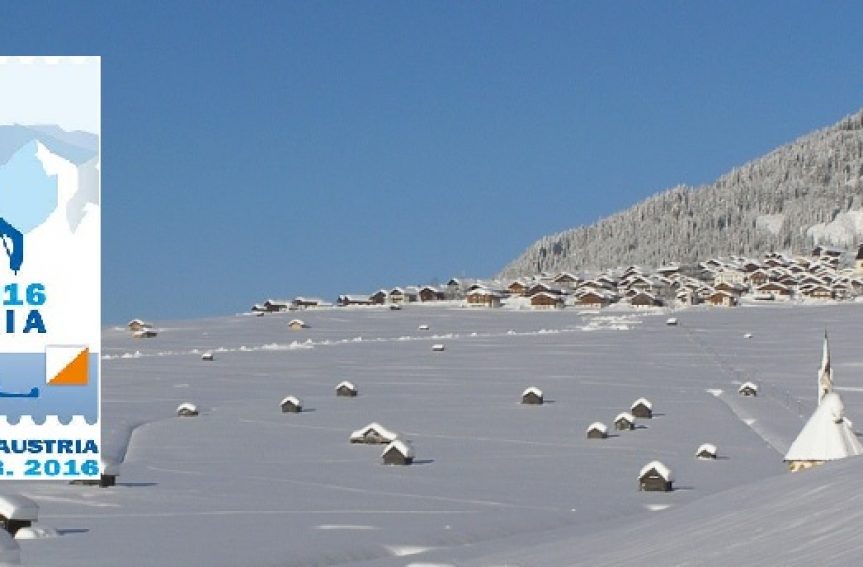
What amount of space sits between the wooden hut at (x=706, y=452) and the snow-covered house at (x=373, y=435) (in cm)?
879

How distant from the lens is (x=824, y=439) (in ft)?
97.7

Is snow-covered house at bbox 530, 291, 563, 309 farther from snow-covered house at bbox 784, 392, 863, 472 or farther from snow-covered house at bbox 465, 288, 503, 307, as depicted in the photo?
snow-covered house at bbox 784, 392, 863, 472

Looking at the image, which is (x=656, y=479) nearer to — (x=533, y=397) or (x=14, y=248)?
(x=533, y=397)

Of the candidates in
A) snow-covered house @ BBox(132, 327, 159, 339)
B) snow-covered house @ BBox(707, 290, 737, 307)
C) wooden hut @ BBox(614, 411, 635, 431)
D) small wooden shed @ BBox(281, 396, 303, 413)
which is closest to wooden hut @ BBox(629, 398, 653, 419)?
wooden hut @ BBox(614, 411, 635, 431)

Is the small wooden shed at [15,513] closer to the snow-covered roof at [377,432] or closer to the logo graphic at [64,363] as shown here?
the logo graphic at [64,363]

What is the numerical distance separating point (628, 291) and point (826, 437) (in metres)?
116

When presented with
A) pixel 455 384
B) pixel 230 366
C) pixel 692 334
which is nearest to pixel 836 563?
pixel 455 384

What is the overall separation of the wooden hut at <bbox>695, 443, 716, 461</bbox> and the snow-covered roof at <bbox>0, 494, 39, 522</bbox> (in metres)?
20.5

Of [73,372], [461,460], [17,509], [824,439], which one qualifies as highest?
[73,372]

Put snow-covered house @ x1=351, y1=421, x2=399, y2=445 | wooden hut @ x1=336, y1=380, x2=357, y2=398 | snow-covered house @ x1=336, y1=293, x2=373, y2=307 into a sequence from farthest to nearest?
snow-covered house @ x1=336, y1=293, x2=373, y2=307, wooden hut @ x1=336, y1=380, x2=357, y2=398, snow-covered house @ x1=351, y1=421, x2=399, y2=445

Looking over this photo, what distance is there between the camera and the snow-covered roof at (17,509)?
2148 centimetres

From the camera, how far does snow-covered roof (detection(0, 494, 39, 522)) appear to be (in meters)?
21.5

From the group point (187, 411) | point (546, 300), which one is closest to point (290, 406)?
point (187, 411)

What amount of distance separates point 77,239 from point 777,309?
11342 cm
